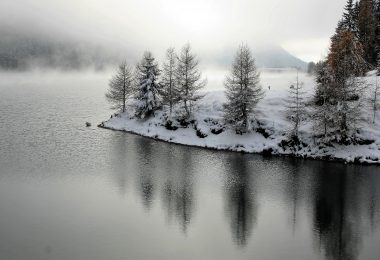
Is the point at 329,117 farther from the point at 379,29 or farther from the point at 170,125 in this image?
the point at 379,29

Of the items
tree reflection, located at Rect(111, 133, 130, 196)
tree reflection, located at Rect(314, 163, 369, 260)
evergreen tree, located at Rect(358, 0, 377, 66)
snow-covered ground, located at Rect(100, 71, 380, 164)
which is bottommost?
tree reflection, located at Rect(314, 163, 369, 260)

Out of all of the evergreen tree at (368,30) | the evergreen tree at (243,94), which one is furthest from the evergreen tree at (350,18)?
the evergreen tree at (243,94)

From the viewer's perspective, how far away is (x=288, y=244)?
2945 cm

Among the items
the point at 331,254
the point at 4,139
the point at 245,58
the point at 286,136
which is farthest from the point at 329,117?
the point at 4,139

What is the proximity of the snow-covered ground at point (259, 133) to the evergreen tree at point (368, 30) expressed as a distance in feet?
47.4

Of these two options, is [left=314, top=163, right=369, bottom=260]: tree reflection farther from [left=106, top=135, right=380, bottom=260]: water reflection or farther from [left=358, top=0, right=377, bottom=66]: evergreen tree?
[left=358, top=0, right=377, bottom=66]: evergreen tree

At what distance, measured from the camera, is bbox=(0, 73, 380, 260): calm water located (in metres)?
28.3

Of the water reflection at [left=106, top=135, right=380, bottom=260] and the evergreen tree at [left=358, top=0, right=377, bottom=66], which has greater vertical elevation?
the evergreen tree at [left=358, top=0, right=377, bottom=66]

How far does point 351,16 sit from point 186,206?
65313 millimetres

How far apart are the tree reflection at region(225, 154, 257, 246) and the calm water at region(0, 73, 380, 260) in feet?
0.34

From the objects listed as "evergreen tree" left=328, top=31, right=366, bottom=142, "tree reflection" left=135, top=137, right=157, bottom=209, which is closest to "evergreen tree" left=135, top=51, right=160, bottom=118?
"tree reflection" left=135, top=137, right=157, bottom=209

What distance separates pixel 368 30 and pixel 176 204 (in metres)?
66.8

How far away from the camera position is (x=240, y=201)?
1512 inches

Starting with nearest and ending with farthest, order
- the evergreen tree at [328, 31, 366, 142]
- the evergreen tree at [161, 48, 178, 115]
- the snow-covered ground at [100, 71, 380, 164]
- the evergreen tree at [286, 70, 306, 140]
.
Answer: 1. the snow-covered ground at [100, 71, 380, 164]
2. the evergreen tree at [328, 31, 366, 142]
3. the evergreen tree at [286, 70, 306, 140]
4. the evergreen tree at [161, 48, 178, 115]
